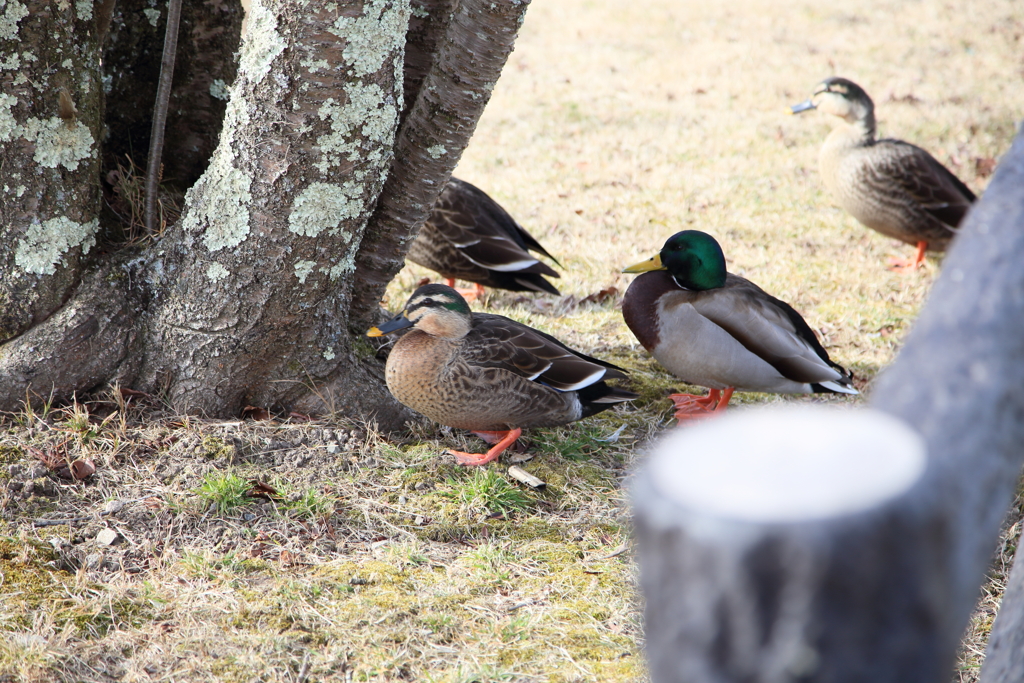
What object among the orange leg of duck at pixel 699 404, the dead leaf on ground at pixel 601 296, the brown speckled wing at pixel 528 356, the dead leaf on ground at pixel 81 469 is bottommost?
the dead leaf on ground at pixel 81 469

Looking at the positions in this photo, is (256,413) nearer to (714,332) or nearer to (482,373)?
(482,373)

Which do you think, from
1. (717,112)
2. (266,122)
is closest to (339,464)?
(266,122)

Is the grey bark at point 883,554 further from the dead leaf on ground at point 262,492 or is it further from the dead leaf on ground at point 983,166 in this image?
Answer: the dead leaf on ground at point 983,166

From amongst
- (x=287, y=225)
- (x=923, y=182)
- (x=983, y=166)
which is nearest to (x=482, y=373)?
(x=287, y=225)

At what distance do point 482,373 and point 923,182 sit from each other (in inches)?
180

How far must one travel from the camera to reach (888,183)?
6.29m

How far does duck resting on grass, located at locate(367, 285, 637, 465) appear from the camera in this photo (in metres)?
3.35

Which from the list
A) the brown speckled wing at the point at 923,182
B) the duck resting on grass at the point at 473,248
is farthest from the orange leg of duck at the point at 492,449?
the brown speckled wing at the point at 923,182

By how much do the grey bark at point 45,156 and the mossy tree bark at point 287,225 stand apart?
0.39 feet

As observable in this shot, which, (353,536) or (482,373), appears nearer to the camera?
(353,536)

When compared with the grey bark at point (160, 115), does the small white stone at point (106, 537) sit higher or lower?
lower

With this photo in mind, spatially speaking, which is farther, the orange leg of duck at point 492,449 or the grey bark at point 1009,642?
the orange leg of duck at point 492,449

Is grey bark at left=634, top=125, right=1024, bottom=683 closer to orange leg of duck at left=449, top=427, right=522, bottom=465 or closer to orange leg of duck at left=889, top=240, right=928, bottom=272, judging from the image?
orange leg of duck at left=449, top=427, right=522, bottom=465

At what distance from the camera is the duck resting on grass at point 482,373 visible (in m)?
3.35
